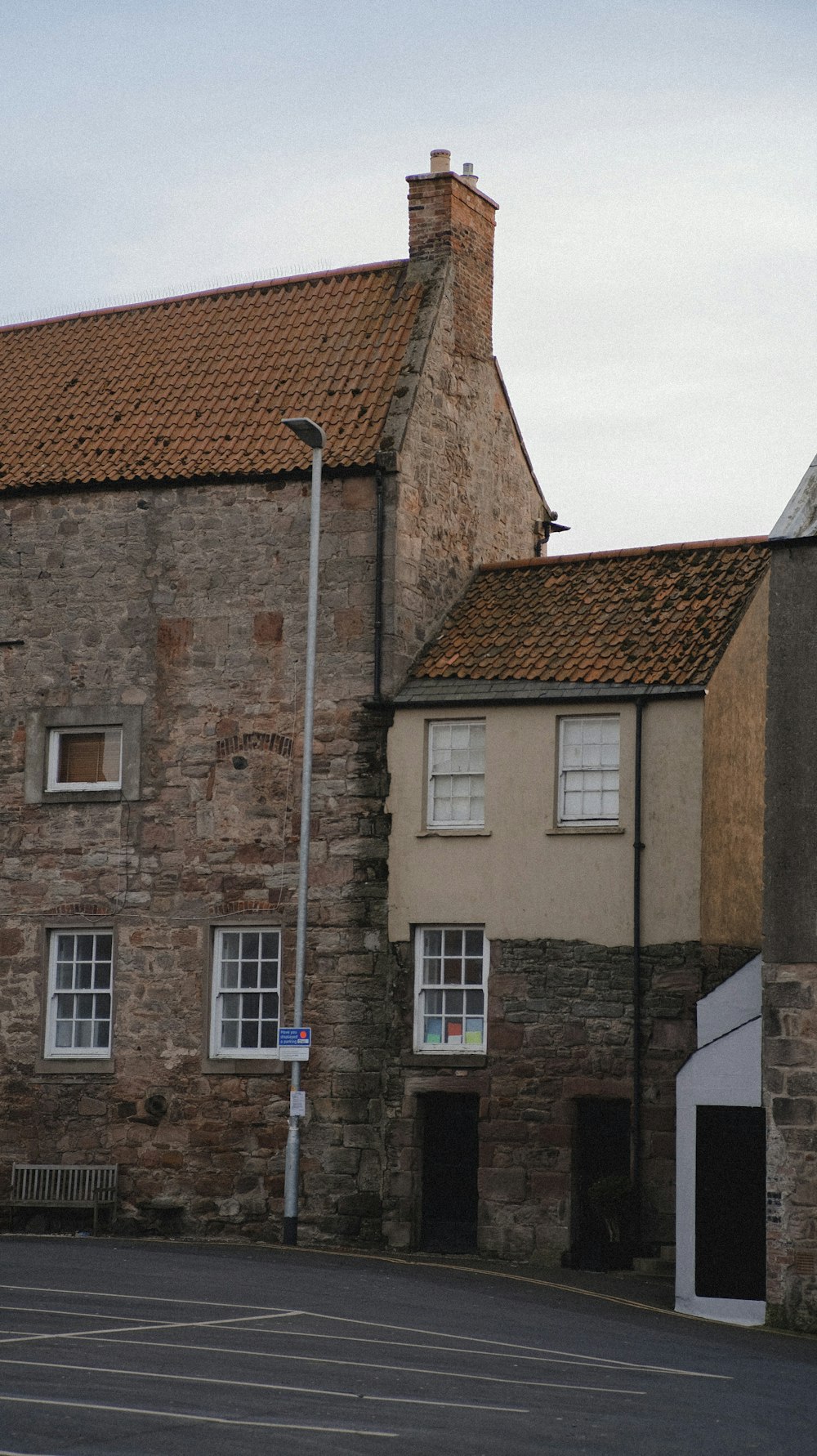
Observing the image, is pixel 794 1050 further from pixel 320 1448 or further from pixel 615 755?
pixel 320 1448

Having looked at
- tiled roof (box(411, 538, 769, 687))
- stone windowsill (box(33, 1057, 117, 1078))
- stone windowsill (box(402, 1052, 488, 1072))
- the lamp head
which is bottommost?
stone windowsill (box(33, 1057, 117, 1078))

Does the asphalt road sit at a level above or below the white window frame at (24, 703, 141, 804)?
below

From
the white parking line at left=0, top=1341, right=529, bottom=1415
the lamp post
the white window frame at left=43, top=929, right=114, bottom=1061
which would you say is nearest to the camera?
the white parking line at left=0, top=1341, right=529, bottom=1415

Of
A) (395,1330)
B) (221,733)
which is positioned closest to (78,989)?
(221,733)

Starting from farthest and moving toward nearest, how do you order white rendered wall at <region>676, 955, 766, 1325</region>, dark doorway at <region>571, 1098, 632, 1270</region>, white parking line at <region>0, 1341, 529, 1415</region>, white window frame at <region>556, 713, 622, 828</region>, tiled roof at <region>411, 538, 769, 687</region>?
tiled roof at <region>411, 538, 769, 687</region> < white window frame at <region>556, 713, 622, 828</region> < dark doorway at <region>571, 1098, 632, 1270</region> < white rendered wall at <region>676, 955, 766, 1325</region> < white parking line at <region>0, 1341, 529, 1415</region>

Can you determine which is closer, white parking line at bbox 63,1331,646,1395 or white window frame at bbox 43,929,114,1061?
white parking line at bbox 63,1331,646,1395

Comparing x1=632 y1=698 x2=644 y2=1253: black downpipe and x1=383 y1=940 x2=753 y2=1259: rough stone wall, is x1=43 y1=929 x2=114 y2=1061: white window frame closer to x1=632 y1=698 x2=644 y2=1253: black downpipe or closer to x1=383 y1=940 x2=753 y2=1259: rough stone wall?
x1=383 y1=940 x2=753 y2=1259: rough stone wall

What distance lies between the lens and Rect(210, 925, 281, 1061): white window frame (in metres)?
25.7

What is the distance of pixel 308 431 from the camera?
2433 cm

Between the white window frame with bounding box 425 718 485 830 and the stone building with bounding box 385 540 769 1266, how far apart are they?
0.03 metres

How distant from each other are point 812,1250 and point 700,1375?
3.99 meters

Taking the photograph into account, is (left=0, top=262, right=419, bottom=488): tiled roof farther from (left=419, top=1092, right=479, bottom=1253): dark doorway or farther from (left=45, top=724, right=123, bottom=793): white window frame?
(left=419, top=1092, right=479, bottom=1253): dark doorway

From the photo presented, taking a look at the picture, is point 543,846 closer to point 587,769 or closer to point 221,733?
point 587,769

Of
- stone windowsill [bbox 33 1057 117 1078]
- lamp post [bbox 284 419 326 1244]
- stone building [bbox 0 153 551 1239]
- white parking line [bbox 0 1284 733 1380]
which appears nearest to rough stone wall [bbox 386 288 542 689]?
stone building [bbox 0 153 551 1239]
